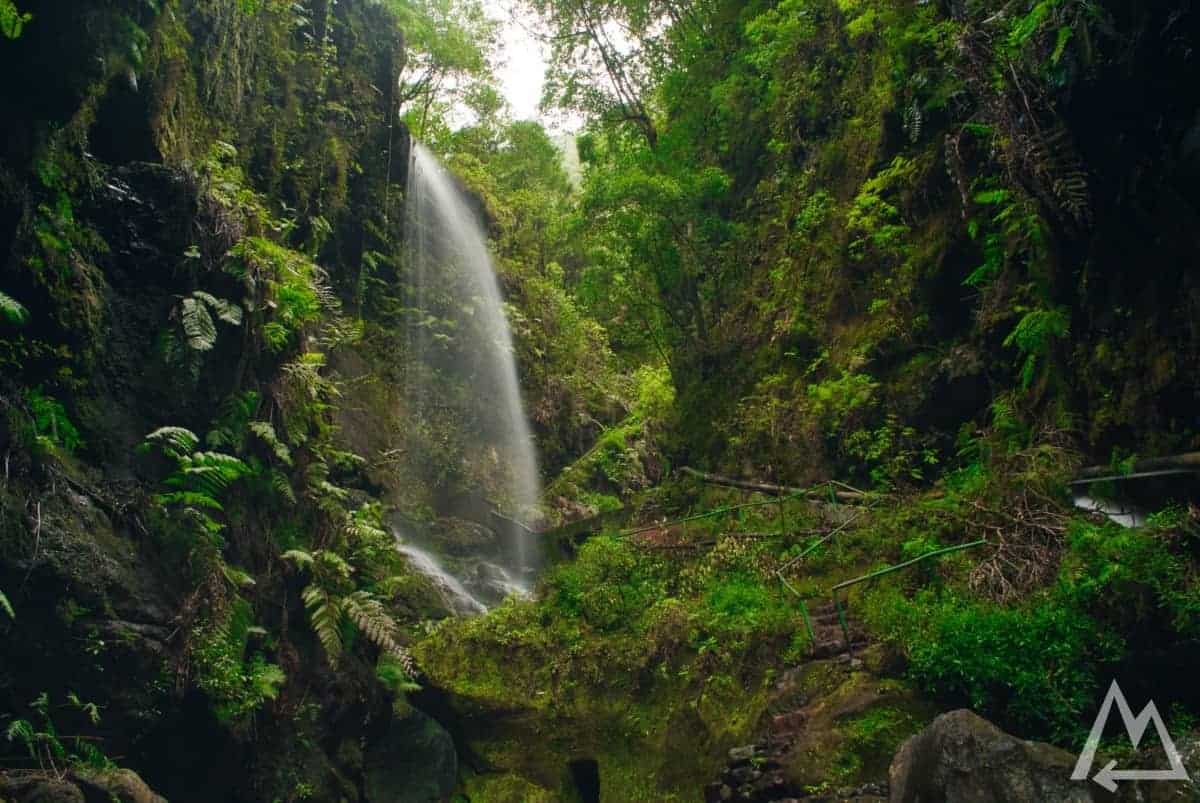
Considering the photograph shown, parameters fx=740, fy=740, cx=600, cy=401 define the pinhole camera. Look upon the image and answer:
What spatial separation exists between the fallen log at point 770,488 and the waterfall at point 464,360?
551cm

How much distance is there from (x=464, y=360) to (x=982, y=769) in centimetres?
1623

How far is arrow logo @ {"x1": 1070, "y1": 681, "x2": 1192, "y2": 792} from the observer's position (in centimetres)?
364

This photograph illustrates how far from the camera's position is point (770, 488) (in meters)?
10.5

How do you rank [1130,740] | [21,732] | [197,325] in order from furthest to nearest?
[197,325], [21,732], [1130,740]

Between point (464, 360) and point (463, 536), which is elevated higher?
point (464, 360)

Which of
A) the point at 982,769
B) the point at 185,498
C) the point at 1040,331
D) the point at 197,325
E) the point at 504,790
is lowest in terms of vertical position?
the point at 504,790

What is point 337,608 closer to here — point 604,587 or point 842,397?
point 604,587

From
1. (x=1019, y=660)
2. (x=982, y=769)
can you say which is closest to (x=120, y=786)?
(x=982, y=769)

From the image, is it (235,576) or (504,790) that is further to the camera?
(504,790)

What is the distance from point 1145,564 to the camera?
462cm

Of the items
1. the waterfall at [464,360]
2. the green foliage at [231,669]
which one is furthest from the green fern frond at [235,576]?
the waterfall at [464,360]

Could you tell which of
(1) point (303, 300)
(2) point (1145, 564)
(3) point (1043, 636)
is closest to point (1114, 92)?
(2) point (1145, 564)

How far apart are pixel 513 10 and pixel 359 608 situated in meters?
16.5

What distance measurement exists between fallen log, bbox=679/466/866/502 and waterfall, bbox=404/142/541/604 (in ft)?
18.1
